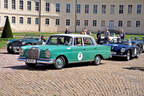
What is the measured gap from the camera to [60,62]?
39.7 ft

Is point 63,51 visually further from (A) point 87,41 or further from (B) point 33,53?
(A) point 87,41

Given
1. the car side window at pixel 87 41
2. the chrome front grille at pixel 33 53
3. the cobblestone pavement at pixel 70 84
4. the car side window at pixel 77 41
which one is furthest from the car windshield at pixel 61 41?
the cobblestone pavement at pixel 70 84

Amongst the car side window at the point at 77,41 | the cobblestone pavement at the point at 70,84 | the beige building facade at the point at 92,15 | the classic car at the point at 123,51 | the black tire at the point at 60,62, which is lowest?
the cobblestone pavement at the point at 70,84

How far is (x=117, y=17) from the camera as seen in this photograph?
62469 millimetres

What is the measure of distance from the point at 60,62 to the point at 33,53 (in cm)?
120

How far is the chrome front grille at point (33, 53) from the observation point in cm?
1171

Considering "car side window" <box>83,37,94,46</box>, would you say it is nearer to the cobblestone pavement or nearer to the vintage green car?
the vintage green car

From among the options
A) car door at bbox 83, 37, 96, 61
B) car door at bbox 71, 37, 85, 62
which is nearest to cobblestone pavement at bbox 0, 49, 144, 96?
car door at bbox 71, 37, 85, 62

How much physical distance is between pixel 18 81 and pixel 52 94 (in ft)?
5.93

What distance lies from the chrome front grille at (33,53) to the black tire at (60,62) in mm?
843

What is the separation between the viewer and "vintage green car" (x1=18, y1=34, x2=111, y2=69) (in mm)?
11688

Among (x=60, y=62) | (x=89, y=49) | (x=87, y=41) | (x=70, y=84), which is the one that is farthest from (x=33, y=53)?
(x=70, y=84)

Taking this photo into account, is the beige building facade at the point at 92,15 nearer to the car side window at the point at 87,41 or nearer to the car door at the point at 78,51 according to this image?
the car side window at the point at 87,41

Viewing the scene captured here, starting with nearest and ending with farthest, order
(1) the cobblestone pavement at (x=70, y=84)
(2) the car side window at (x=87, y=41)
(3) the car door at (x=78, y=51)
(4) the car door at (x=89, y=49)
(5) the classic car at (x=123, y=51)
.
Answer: (1) the cobblestone pavement at (x=70, y=84), (3) the car door at (x=78, y=51), (4) the car door at (x=89, y=49), (2) the car side window at (x=87, y=41), (5) the classic car at (x=123, y=51)
